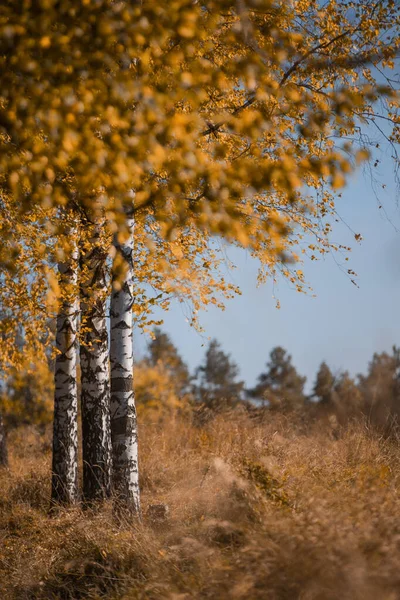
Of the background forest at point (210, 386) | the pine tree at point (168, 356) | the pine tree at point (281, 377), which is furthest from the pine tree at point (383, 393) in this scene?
the pine tree at point (168, 356)

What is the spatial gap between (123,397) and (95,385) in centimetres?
97

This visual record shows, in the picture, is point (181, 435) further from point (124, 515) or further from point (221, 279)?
point (124, 515)

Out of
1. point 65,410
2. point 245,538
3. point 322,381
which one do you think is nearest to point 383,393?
point 322,381

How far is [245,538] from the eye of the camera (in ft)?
13.3

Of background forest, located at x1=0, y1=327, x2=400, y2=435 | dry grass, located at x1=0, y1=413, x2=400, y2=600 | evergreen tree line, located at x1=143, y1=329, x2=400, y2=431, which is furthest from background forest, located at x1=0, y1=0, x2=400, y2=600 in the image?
evergreen tree line, located at x1=143, y1=329, x2=400, y2=431

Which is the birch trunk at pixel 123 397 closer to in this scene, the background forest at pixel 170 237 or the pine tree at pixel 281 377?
the background forest at pixel 170 237

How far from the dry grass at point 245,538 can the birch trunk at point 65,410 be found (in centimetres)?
48

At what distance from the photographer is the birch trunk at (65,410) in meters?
7.55

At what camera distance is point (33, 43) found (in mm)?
3893

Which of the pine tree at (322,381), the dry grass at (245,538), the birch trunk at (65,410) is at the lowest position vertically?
the dry grass at (245,538)

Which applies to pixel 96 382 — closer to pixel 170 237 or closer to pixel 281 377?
pixel 170 237

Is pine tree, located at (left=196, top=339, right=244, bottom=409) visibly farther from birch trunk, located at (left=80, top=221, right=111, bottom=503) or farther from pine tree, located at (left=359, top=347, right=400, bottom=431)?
birch trunk, located at (left=80, top=221, right=111, bottom=503)

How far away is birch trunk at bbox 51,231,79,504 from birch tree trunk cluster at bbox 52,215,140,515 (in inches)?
0.5

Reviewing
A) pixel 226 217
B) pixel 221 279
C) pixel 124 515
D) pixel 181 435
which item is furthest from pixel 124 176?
pixel 181 435
